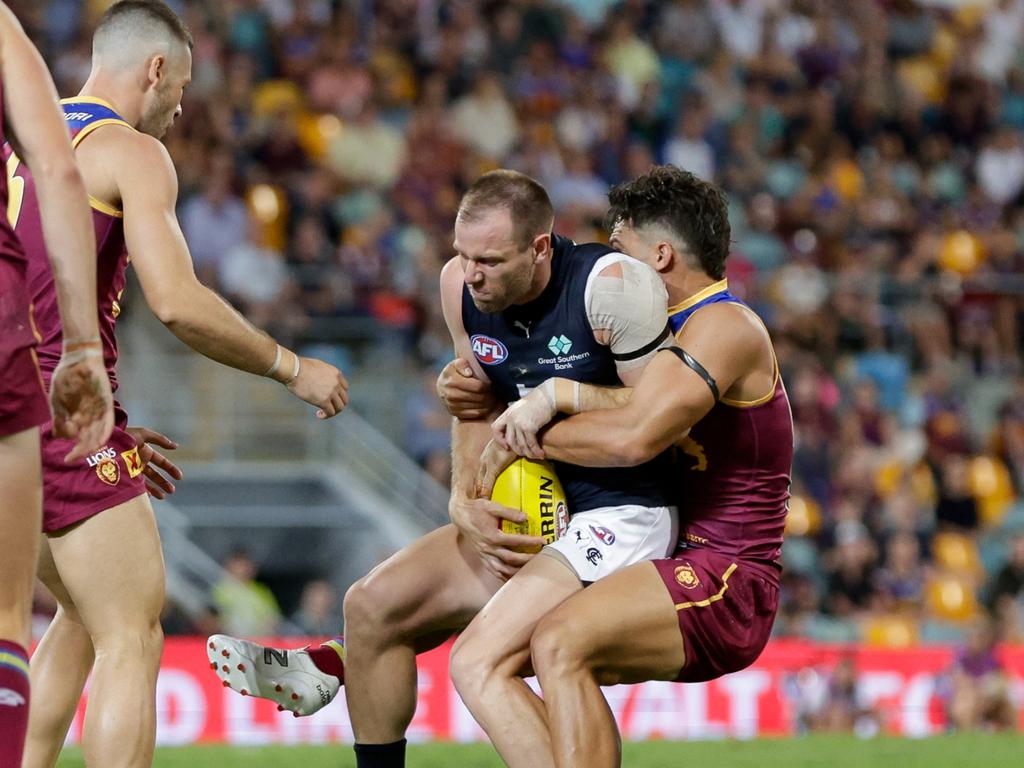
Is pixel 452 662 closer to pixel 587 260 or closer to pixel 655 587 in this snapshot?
pixel 655 587

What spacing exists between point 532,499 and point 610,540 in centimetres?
30

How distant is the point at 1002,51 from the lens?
725 inches

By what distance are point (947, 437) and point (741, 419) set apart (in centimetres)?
984

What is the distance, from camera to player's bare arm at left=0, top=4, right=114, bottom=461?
354 cm

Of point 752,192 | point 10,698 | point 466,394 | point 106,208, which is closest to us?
point 10,698

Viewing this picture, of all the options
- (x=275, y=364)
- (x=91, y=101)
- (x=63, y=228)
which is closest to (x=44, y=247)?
(x=91, y=101)

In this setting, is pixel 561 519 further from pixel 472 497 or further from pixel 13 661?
pixel 13 661

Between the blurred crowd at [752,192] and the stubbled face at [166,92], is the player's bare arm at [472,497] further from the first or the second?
the blurred crowd at [752,192]

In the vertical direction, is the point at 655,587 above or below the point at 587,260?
below

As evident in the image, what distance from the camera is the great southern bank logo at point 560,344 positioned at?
16.9 ft

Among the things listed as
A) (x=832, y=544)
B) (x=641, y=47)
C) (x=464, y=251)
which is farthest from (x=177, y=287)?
(x=641, y=47)

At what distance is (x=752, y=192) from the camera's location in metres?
15.8

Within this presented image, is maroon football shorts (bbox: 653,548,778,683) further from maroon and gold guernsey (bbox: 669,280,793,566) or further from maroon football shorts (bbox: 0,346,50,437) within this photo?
maroon football shorts (bbox: 0,346,50,437)

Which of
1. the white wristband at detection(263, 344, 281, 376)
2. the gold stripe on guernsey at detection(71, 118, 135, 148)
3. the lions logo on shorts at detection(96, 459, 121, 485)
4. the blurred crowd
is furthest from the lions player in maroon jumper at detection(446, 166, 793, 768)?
the blurred crowd
